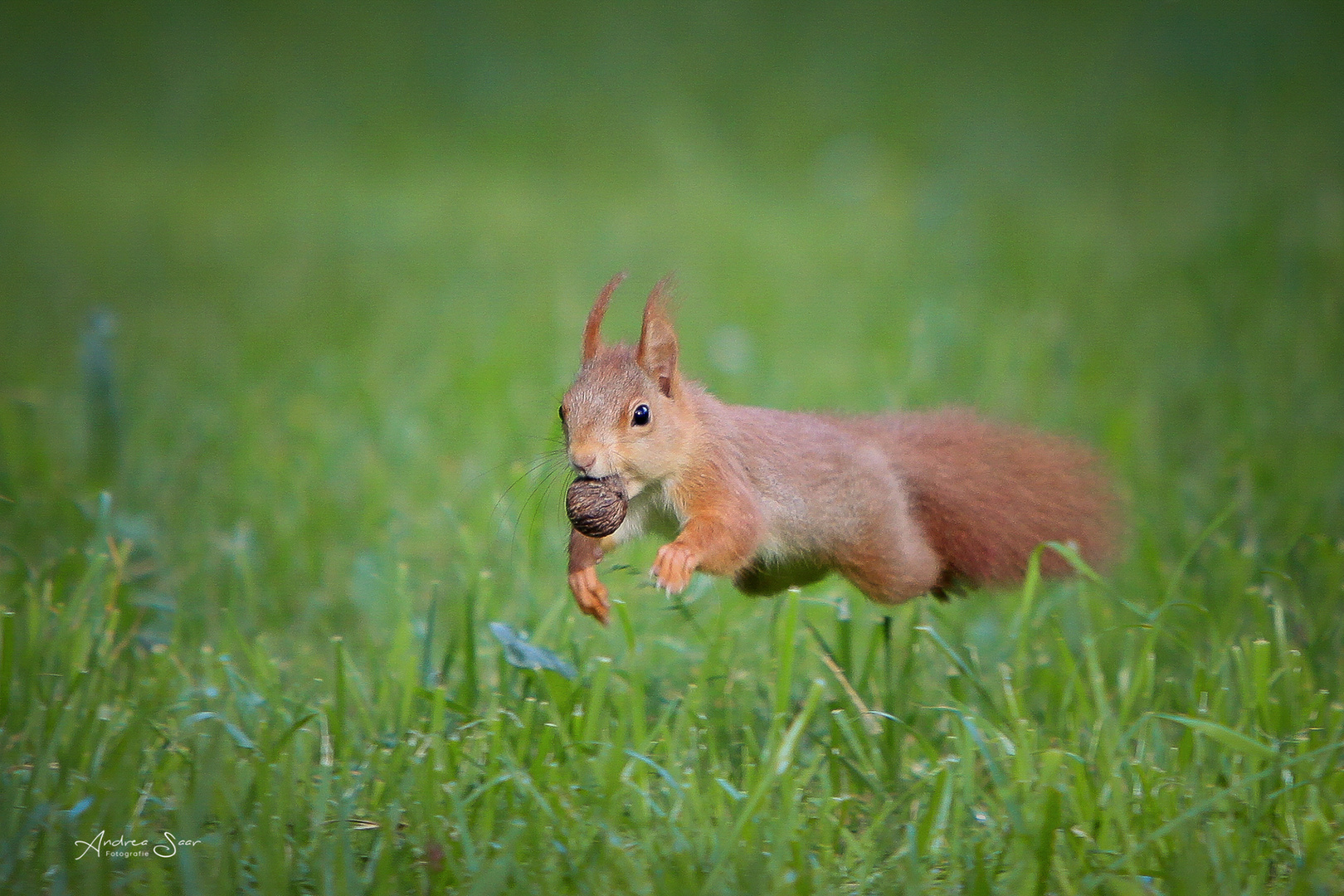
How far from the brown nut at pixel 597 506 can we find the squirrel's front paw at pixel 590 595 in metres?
0.07

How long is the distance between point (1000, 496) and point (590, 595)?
31.3 inches

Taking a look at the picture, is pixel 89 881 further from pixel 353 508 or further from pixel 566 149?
pixel 566 149

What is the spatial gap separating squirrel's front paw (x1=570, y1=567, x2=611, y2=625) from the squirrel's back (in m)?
0.62

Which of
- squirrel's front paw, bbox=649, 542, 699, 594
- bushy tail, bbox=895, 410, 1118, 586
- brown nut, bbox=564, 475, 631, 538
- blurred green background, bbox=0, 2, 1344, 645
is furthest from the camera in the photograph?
blurred green background, bbox=0, 2, 1344, 645

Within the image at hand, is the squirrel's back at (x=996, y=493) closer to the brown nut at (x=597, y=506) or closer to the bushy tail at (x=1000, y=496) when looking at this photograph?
the bushy tail at (x=1000, y=496)

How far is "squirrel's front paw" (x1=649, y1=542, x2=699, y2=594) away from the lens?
1.76 metres

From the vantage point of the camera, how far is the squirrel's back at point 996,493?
2.24m

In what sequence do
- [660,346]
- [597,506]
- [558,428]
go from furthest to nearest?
[558,428]
[660,346]
[597,506]

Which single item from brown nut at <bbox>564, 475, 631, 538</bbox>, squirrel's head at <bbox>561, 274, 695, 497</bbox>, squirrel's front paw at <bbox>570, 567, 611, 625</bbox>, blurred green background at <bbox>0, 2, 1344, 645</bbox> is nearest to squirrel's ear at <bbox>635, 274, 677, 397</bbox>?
squirrel's head at <bbox>561, 274, 695, 497</bbox>

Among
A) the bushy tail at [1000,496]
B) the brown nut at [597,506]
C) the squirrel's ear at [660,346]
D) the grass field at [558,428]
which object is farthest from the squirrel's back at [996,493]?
the brown nut at [597,506]

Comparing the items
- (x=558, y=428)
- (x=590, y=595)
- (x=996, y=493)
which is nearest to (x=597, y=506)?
(x=590, y=595)

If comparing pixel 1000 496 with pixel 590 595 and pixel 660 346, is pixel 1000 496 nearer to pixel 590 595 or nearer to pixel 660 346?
pixel 660 346

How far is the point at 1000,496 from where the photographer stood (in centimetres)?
227

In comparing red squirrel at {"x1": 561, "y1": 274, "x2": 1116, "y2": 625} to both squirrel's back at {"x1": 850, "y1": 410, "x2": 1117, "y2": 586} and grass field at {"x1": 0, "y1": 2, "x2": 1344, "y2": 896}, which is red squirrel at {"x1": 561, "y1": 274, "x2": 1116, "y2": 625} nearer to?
squirrel's back at {"x1": 850, "y1": 410, "x2": 1117, "y2": 586}
